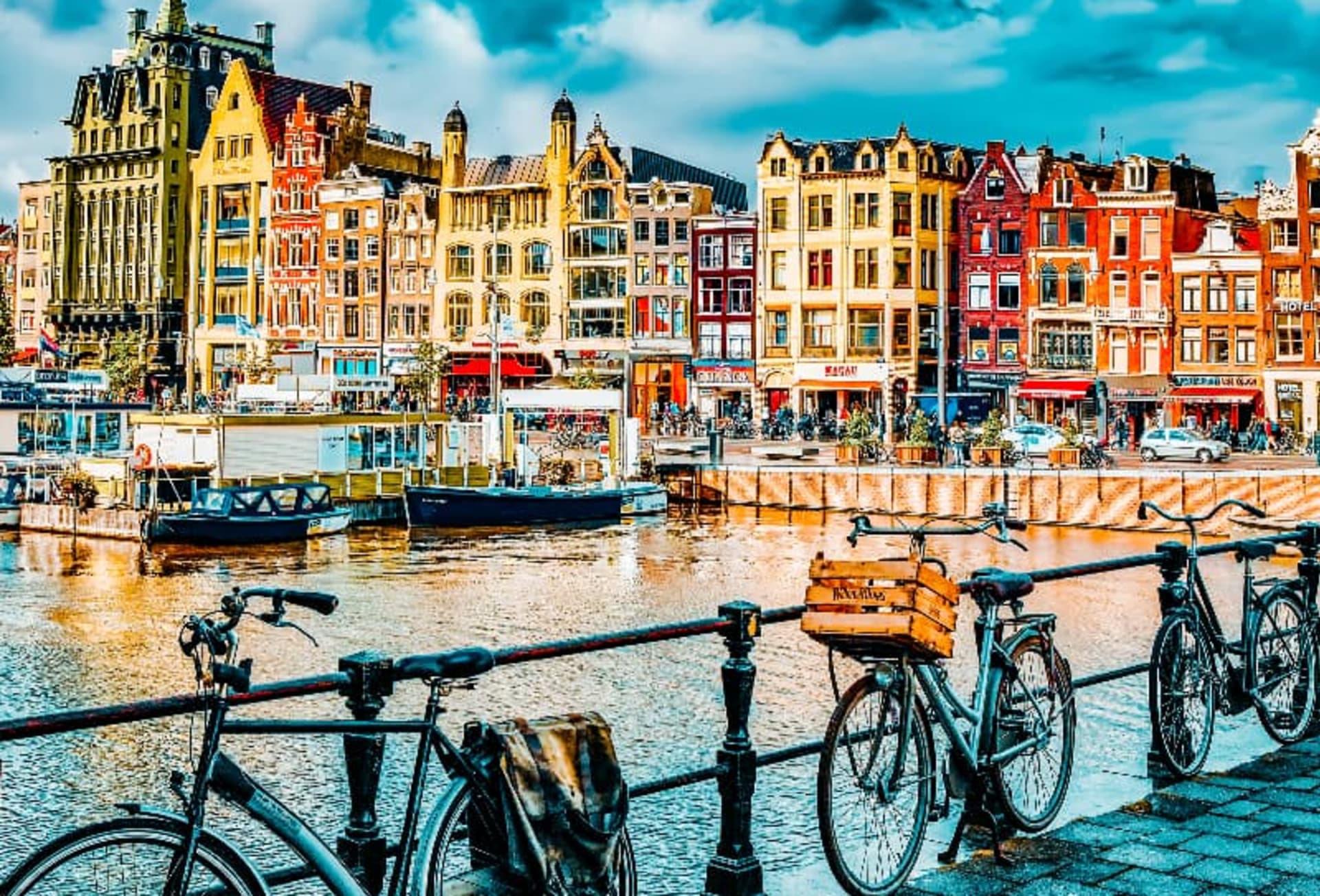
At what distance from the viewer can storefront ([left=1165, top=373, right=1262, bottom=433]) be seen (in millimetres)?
66938

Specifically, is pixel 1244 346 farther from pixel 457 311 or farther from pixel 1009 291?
pixel 457 311

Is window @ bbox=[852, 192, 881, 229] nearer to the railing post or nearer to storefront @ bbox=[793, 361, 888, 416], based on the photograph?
storefront @ bbox=[793, 361, 888, 416]

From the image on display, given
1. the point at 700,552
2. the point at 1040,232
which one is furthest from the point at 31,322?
the point at 700,552

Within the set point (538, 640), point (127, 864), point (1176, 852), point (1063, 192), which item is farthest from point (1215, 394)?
point (127, 864)

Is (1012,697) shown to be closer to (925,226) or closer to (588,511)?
(588,511)

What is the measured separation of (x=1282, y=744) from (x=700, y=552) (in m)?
32.1

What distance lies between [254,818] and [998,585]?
3713 millimetres

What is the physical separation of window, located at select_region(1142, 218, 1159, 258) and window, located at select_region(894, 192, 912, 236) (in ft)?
34.6

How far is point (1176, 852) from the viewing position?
7234mm

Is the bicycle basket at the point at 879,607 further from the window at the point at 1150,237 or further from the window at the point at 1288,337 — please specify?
the window at the point at 1150,237

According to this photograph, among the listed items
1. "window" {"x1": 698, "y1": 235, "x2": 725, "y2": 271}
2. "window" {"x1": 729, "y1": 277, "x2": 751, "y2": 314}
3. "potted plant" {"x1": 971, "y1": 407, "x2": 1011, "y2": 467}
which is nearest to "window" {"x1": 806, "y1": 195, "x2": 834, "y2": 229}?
"window" {"x1": 729, "y1": 277, "x2": 751, "y2": 314}

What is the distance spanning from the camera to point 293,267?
302ft

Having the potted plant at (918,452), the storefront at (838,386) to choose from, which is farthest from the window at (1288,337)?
the potted plant at (918,452)

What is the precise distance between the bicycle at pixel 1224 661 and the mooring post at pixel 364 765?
438cm
